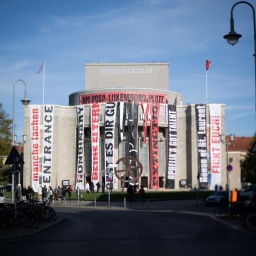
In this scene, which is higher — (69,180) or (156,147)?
(156,147)

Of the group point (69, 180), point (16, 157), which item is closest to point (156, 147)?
point (69, 180)

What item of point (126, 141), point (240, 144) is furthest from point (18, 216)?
point (240, 144)

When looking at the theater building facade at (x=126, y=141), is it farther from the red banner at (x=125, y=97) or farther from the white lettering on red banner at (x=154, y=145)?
the white lettering on red banner at (x=154, y=145)

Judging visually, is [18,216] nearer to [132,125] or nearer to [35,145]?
[132,125]

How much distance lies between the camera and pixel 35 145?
76.7m

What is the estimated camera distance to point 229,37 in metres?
18.4

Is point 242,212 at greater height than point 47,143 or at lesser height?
lesser

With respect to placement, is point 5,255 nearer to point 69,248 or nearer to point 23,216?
point 69,248

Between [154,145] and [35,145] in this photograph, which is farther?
[35,145]

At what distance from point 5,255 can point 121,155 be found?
215 ft

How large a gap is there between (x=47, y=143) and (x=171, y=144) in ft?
66.6

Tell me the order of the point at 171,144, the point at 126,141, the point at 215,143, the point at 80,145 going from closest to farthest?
the point at 215,143
the point at 80,145
the point at 126,141
the point at 171,144

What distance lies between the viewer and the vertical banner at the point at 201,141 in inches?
2972

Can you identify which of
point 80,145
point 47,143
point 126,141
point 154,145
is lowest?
point 154,145
